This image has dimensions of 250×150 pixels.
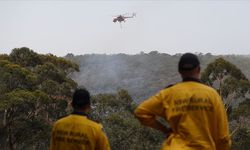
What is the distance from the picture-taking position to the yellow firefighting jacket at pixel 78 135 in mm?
5312

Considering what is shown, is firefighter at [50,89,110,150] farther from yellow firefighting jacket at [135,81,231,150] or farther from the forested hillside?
the forested hillside

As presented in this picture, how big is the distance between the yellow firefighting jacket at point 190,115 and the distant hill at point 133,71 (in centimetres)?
5530

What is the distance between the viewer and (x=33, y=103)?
23500mm

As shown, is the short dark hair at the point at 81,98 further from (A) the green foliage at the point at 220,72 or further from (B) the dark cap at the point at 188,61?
(A) the green foliage at the point at 220,72

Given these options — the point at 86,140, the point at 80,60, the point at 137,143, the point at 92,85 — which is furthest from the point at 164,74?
the point at 86,140

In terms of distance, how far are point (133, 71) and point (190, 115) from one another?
66.9 meters

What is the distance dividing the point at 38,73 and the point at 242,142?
1023 cm

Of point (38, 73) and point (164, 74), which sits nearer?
point (38, 73)

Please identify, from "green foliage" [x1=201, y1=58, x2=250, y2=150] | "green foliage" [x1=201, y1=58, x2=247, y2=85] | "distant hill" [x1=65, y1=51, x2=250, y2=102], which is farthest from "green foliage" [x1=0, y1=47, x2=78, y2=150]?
"distant hill" [x1=65, y1=51, x2=250, y2=102]

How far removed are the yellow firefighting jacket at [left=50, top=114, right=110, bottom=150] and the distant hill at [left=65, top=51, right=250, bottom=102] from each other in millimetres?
54826

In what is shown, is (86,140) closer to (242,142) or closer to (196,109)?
(196,109)

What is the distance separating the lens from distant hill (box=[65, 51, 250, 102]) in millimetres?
64812

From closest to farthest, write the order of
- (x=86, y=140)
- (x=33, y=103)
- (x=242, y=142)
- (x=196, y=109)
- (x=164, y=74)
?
(x=196, y=109) → (x=86, y=140) → (x=33, y=103) → (x=242, y=142) → (x=164, y=74)

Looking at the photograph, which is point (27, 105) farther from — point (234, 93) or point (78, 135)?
point (78, 135)
